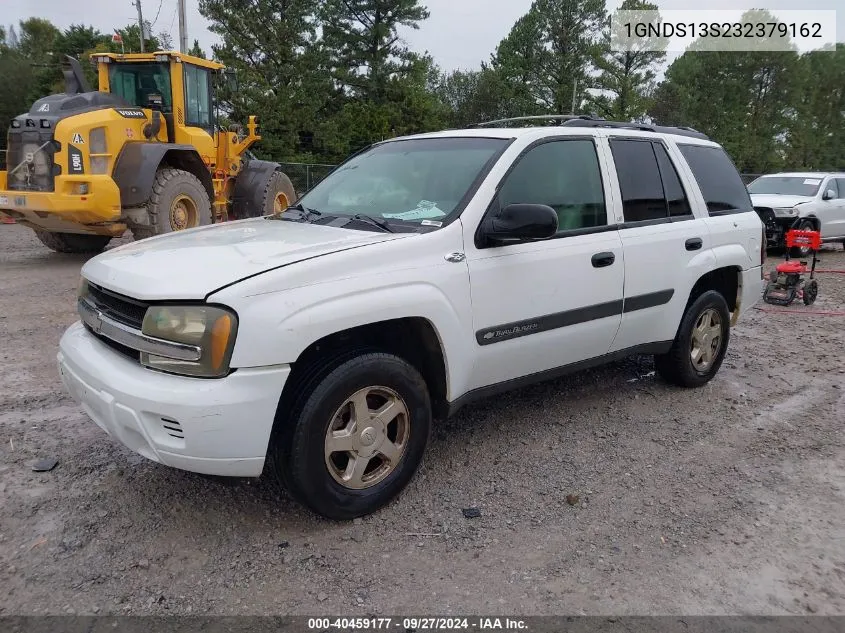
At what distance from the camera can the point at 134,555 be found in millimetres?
2873

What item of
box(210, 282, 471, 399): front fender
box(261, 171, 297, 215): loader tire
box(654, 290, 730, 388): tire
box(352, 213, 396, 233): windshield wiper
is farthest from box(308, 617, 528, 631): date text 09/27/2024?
box(261, 171, 297, 215): loader tire

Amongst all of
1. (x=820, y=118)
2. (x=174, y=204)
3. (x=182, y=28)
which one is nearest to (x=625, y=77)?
(x=820, y=118)

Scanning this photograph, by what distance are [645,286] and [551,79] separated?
132 feet

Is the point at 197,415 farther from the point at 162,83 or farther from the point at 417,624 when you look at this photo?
the point at 162,83

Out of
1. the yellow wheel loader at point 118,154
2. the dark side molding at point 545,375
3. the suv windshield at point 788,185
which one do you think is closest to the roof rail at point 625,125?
the dark side molding at point 545,375

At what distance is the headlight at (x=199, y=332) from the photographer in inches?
104

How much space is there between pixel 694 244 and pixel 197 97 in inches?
337

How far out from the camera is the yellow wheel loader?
28.9 feet

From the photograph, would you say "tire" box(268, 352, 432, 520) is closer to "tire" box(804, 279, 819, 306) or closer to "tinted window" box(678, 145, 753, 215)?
"tinted window" box(678, 145, 753, 215)

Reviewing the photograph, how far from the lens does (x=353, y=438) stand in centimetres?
305

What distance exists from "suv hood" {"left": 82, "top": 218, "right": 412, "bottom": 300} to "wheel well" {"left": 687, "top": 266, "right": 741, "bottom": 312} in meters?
2.63

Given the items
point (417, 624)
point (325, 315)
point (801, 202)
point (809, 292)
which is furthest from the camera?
point (801, 202)

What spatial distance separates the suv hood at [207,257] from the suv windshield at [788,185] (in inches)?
492

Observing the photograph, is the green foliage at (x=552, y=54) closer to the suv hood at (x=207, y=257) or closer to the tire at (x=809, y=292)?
the tire at (x=809, y=292)
